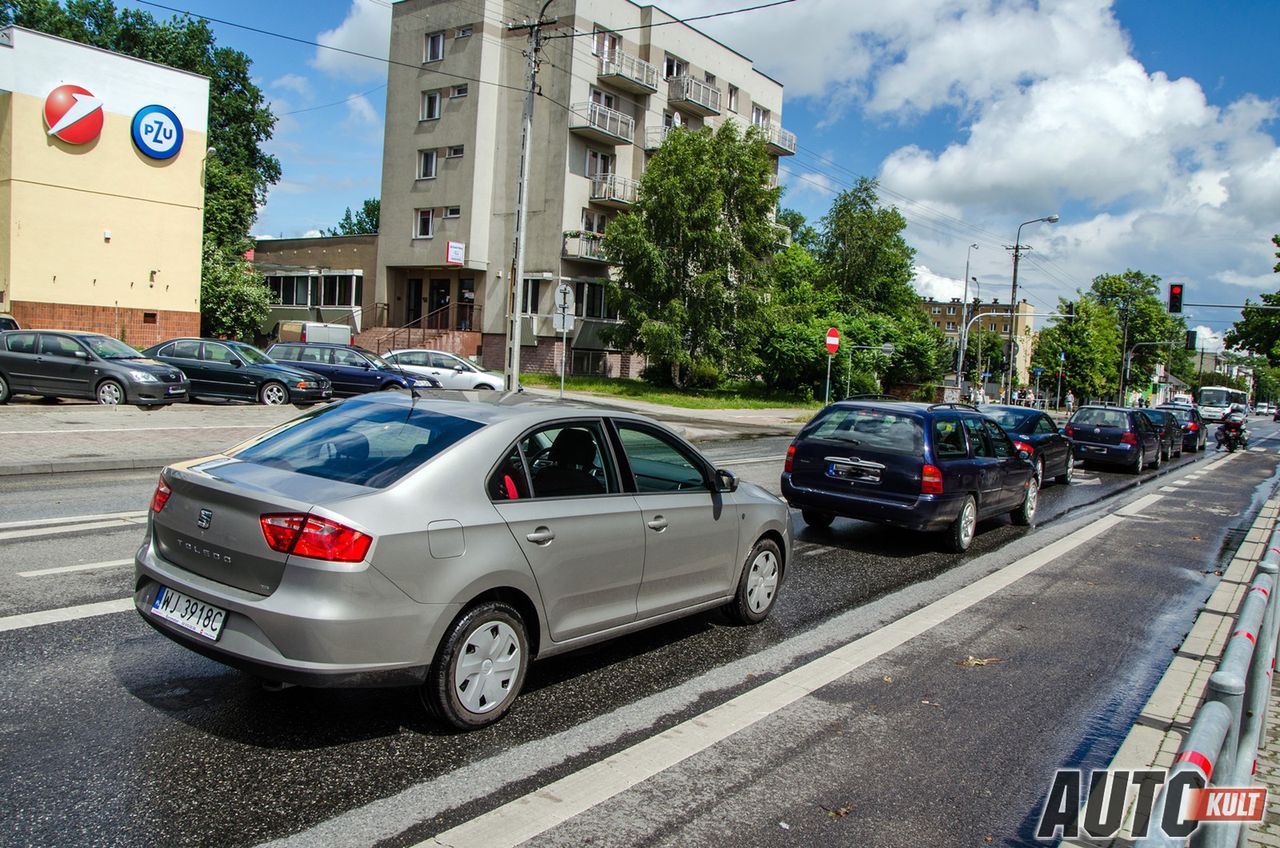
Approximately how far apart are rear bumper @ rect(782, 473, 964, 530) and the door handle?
5628 mm

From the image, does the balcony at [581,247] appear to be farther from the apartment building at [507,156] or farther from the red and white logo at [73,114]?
the red and white logo at [73,114]

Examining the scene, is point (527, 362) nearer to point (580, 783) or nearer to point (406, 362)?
point (406, 362)

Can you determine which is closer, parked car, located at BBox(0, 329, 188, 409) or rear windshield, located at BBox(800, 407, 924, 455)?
rear windshield, located at BBox(800, 407, 924, 455)

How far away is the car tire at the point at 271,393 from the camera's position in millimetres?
20609

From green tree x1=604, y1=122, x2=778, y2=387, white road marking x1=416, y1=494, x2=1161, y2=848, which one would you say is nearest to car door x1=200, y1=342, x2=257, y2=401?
green tree x1=604, y1=122, x2=778, y2=387

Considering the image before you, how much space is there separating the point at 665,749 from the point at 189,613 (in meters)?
2.23

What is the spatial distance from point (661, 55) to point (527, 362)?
16.8 metres

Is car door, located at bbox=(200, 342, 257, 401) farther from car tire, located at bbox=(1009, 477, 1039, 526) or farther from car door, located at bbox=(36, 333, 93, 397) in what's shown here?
car tire, located at bbox=(1009, 477, 1039, 526)

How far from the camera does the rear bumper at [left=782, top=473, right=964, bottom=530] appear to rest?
9.21m

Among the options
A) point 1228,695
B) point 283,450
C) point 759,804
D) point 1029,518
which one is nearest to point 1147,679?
point 759,804

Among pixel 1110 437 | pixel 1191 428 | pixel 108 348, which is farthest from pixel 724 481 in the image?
pixel 1191 428

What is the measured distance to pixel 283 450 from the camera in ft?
15.1

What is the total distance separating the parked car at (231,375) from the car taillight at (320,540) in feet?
59.2

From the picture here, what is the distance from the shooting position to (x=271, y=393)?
20.7 meters
